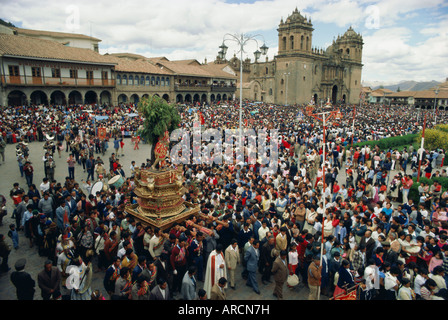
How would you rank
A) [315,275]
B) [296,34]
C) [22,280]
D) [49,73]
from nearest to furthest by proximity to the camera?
[22,280], [315,275], [49,73], [296,34]

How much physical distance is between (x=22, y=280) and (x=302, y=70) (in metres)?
64.3

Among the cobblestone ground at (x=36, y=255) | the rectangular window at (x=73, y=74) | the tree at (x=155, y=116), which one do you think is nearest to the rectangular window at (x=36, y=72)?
the rectangular window at (x=73, y=74)

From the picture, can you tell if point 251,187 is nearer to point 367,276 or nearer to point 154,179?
point 154,179

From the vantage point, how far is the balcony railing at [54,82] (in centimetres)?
2811

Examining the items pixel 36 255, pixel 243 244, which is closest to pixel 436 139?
pixel 243 244

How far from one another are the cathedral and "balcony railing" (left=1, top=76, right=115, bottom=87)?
33.8 m

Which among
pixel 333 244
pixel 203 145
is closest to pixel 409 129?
pixel 203 145

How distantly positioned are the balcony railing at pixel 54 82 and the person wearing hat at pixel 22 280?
28.7m

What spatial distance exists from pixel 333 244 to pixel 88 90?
34.9 metres

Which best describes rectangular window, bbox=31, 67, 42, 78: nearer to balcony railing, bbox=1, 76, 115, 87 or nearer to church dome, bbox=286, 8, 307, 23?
balcony railing, bbox=1, 76, 115, 87

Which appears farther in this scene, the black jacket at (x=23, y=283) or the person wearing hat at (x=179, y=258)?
the person wearing hat at (x=179, y=258)

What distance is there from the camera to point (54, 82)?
31.4m

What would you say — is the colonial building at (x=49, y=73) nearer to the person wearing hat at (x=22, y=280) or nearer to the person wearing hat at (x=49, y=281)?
the person wearing hat at (x=22, y=280)

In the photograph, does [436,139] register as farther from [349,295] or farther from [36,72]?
[36,72]
